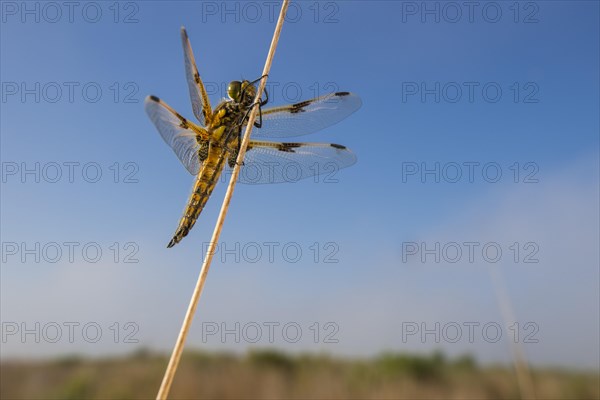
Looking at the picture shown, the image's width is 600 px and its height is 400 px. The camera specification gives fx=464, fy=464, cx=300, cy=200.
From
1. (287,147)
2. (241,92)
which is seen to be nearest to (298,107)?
(287,147)

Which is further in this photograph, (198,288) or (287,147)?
(287,147)

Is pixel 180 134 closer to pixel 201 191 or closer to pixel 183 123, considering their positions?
pixel 183 123

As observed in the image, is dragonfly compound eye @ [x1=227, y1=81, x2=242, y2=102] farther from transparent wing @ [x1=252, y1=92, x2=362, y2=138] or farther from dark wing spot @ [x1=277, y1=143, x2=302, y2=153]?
dark wing spot @ [x1=277, y1=143, x2=302, y2=153]

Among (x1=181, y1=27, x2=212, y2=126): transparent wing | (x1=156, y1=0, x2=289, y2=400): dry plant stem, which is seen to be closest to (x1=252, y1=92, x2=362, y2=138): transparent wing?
(x1=181, y1=27, x2=212, y2=126): transparent wing

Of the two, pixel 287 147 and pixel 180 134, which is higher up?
pixel 287 147

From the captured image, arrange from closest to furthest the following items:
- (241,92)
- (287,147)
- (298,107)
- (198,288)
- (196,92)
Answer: (198,288) < (241,92) < (196,92) < (298,107) < (287,147)

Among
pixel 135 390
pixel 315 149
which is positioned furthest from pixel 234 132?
pixel 135 390

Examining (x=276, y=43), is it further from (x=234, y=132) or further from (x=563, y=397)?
(x=563, y=397)

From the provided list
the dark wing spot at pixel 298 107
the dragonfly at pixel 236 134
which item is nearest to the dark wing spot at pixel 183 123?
the dragonfly at pixel 236 134
